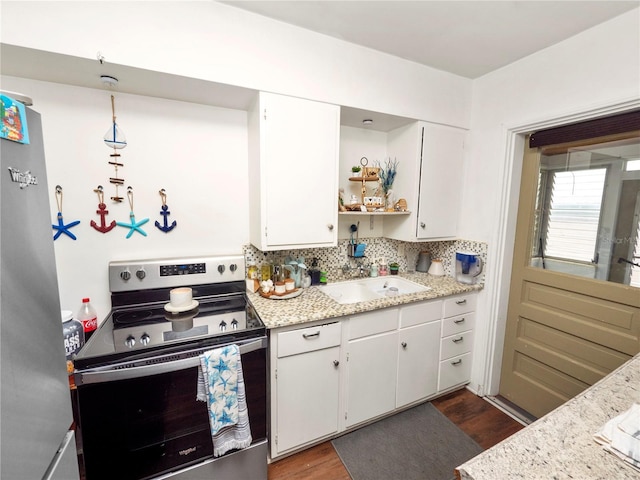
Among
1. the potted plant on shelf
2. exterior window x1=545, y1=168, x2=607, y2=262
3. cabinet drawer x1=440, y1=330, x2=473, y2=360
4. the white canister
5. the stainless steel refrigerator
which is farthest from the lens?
the white canister

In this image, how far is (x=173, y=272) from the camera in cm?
165

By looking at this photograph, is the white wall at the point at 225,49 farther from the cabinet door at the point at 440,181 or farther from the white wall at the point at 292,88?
the cabinet door at the point at 440,181

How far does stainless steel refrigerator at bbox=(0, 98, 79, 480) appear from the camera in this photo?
523mm

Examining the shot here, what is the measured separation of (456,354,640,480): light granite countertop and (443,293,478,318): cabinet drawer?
113 centimetres

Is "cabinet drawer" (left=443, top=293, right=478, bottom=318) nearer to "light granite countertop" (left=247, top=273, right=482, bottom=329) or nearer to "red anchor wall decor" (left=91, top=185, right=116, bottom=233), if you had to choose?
"light granite countertop" (left=247, top=273, right=482, bottom=329)

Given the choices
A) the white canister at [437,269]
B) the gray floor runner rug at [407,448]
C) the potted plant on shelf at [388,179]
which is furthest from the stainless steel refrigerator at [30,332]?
the white canister at [437,269]

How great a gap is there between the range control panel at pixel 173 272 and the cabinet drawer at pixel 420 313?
113cm

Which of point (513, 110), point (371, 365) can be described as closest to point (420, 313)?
point (371, 365)

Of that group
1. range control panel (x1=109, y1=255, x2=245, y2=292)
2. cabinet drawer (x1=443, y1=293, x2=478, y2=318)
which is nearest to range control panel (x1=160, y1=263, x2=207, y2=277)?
range control panel (x1=109, y1=255, x2=245, y2=292)

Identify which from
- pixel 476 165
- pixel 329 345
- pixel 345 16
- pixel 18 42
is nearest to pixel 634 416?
pixel 329 345

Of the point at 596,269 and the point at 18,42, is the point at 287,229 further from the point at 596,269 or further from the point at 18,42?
the point at 596,269

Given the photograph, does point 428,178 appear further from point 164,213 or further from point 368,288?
point 164,213

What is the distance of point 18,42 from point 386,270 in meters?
2.47

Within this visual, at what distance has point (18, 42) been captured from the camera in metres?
1.10
